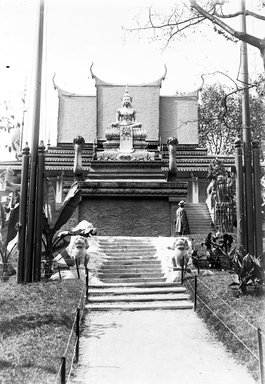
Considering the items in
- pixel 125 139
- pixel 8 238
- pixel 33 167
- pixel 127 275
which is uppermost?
pixel 125 139

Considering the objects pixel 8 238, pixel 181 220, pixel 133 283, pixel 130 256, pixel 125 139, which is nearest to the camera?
pixel 133 283

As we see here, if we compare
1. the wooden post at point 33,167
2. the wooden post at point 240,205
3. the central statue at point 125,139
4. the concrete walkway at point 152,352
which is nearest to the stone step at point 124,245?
the wooden post at point 33,167

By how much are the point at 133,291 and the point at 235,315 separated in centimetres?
251

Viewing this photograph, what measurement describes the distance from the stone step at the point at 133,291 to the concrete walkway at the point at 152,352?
3.16 ft

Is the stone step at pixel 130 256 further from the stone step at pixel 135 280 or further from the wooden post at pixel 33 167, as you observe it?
the wooden post at pixel 33 167

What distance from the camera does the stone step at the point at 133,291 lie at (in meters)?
8.33

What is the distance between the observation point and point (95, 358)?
5309 millimetres

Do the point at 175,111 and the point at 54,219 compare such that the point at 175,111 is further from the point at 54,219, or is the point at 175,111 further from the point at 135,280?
the point at 135,280

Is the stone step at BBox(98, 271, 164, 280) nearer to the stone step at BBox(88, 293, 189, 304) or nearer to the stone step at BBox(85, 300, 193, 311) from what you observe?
the stone step at BBox(88, 293, 189, 304)

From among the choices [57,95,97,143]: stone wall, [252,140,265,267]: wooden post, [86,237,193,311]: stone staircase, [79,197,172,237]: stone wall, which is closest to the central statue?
[57,95,97,143]: stone wall

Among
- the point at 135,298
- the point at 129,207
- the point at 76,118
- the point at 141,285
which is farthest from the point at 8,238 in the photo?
the point at 76,118

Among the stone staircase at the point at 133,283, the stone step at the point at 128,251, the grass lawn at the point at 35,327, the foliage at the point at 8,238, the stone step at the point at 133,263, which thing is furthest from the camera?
the stone step at the point at 128,251

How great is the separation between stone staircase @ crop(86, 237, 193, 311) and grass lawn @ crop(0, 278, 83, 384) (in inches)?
20.8

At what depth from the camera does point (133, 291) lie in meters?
8.36
